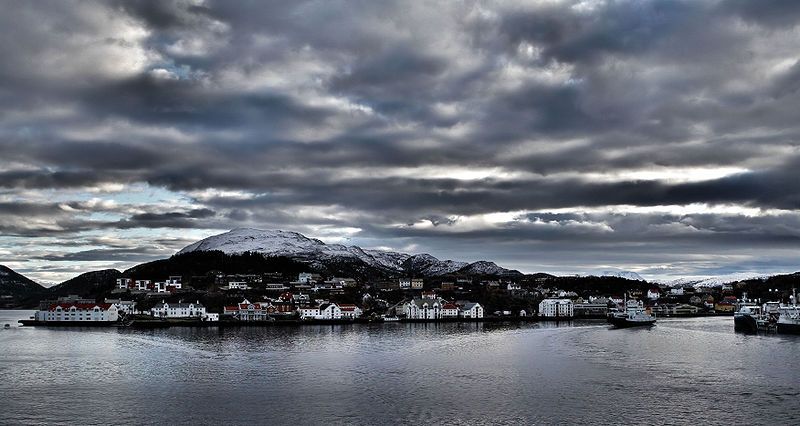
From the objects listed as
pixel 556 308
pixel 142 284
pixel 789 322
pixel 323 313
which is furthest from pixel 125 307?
pixel 789 322

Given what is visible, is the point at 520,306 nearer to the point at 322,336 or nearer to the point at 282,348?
the point at 322,336

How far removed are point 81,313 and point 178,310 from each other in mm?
9616

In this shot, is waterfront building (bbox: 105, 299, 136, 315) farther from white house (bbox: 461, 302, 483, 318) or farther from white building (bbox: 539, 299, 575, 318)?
white building (bbox: 539, 299, 575, 318)

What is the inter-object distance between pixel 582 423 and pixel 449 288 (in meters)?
89.5

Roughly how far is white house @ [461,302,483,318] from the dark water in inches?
1480

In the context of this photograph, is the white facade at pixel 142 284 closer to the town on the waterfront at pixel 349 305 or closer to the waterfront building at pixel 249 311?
the town on the waterfront at pixel 349 305

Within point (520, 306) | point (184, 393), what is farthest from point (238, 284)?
point (184, 393)

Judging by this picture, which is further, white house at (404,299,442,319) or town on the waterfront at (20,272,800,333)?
white house at (404,299,442,319)

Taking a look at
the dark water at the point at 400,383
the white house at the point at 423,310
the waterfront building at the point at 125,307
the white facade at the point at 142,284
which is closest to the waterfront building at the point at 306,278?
the white facade at the point at 142,284

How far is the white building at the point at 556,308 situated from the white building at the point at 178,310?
43.2 metres

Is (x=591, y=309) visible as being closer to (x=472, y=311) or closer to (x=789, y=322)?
(x=472, y=311)

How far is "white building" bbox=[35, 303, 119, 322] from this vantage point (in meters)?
69.4

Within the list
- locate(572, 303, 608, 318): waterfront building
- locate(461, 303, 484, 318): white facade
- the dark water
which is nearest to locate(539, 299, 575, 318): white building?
locate(572, 303, 608, 318): waterfront building

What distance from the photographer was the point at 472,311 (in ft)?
268
